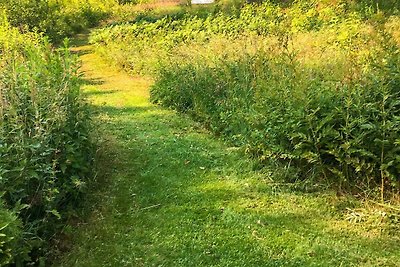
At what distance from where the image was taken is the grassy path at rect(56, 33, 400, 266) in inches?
141

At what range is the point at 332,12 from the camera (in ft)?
39.0

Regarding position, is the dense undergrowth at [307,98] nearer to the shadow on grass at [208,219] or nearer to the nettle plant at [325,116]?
the nettle plant at [325,116]

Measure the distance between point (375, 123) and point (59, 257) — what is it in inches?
119

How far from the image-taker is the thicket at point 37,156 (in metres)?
3.23

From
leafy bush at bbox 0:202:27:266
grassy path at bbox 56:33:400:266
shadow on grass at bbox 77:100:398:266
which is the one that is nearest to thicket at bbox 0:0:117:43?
grassy path at bbox 56:33:400:266

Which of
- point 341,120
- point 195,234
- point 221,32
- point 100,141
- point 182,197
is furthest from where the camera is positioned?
point 221,32

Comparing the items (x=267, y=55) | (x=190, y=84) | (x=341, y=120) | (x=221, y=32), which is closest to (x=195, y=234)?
(x=341, y=120)

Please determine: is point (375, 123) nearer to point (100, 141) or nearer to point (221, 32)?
point (100, 141)

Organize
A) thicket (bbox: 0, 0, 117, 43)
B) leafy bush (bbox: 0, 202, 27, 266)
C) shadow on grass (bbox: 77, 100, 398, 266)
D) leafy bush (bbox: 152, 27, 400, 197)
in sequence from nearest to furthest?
leafy bush (bbox: 0, 202, 27, 266)
shadow on grass (bbox: 77, 100, 398, 266)
leafy bush (bbox: 152, 27, 400, 197)
thicket (bbox: 0, 0, 117, 43)

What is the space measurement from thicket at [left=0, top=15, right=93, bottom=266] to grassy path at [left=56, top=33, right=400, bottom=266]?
1.16ft

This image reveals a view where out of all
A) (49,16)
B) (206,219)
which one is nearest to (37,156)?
(206,219)

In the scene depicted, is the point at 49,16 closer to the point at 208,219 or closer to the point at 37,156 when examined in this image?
the point at 37,156

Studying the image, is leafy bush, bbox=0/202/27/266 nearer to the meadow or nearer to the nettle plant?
the meadow

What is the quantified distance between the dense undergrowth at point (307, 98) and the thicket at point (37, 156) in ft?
6.76
